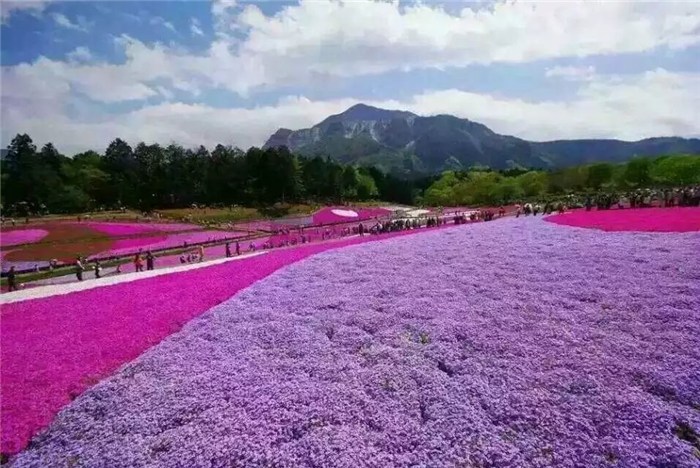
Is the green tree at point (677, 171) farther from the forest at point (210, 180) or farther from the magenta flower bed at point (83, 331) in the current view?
the magenta flower bed at point (83, 331)

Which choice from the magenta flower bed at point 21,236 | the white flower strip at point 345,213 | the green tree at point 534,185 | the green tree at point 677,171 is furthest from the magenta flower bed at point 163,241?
the green tree at point 677,171

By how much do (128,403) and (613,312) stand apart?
483 inches

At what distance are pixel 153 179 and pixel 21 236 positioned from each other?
63.1m

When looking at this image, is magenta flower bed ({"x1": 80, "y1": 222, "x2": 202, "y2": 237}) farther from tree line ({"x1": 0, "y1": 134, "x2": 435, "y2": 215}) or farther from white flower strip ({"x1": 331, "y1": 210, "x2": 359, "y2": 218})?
tree line ({"x1": 0, "y1": 134, "x2": 435, "y2": 215})

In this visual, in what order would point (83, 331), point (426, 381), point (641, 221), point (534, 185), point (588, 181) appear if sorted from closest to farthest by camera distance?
point (426, 381), point (83, 331), point (641, 221), point (588, 181), point (534, 185)

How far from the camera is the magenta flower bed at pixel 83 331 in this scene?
1241 cm

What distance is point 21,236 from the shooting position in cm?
5241

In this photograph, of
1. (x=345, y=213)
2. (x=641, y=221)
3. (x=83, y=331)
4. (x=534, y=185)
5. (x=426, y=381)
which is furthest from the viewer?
(x=534, y=185)

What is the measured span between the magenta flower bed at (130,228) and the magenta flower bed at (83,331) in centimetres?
3559

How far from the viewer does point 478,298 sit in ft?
51.5

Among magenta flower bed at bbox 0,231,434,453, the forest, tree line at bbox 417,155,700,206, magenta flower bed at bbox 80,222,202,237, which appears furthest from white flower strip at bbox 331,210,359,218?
magenta flower bed at bbox 0,231,434,453

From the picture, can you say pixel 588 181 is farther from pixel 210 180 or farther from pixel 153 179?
pixel 153 179

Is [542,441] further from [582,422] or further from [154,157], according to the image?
[154,157]

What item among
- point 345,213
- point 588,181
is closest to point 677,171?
point 588,181
